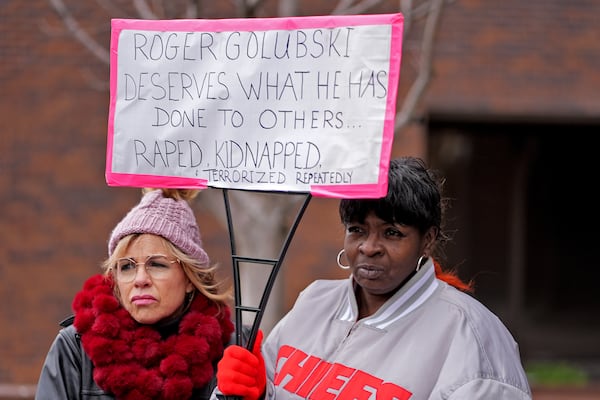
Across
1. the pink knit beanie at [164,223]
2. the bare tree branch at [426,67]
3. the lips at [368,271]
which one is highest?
the bare tree branch at [426,67]

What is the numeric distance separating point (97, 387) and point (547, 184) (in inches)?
225

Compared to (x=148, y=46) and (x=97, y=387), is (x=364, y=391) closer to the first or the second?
(x=97, y=387)

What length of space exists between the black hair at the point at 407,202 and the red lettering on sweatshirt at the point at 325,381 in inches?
16.5

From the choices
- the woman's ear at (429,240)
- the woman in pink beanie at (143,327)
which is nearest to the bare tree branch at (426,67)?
the woman in pink beanie at (143,327)

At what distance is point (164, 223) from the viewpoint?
2.94 m

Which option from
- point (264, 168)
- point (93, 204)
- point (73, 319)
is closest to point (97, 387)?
point (73, 319)

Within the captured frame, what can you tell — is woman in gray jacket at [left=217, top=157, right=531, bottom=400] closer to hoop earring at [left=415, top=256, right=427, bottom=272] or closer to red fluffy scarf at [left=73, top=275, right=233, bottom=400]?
hoop earring at [left=415, top=256, right=427, bottom=272]

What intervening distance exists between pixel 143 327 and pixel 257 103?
823 millimetres

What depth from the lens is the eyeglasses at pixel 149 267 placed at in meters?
2.89

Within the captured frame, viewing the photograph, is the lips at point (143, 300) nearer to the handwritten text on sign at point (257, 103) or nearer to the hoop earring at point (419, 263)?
the handwritten text on sign at point (257, 103)

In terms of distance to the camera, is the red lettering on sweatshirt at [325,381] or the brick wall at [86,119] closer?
the red lettering on sweatshirt at [325,381]

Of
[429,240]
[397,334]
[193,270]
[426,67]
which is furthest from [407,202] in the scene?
[426,67]

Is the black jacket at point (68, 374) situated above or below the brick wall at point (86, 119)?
below

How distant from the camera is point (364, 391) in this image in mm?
2479
